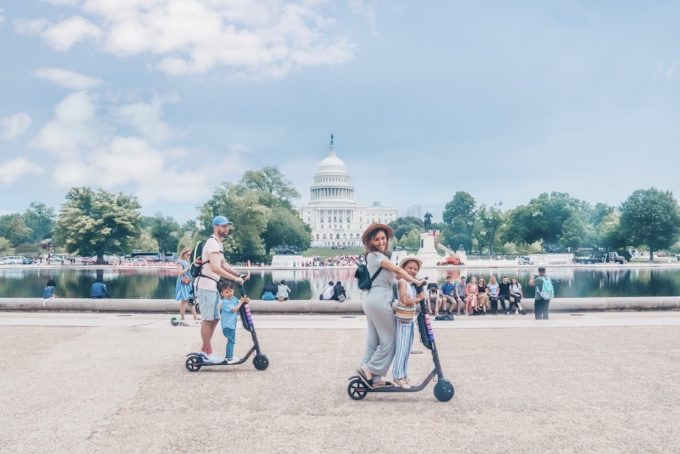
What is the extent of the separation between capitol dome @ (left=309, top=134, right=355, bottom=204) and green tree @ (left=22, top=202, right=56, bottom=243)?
79.3 m

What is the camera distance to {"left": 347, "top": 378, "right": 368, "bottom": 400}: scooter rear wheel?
6.82 meters

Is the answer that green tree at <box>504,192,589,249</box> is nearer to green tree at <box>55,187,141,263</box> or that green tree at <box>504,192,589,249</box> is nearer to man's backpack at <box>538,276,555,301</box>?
green tree at <box>55,187,141,263</box>

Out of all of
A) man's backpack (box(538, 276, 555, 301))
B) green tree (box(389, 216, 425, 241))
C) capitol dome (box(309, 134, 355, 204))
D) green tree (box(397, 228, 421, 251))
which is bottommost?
man's backpack (box(538, 276, 555, 301))

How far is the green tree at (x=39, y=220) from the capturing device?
156 m

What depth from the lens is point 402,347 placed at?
22.4 feet

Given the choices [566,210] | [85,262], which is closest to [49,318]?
[85,262]

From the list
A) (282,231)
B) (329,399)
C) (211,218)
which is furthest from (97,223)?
(329,399)

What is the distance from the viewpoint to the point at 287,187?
92.9 meters

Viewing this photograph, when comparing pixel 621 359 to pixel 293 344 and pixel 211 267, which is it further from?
pixel 211 267

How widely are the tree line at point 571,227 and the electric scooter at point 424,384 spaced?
83.8 m

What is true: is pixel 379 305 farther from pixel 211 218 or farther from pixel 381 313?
pixel 211 218

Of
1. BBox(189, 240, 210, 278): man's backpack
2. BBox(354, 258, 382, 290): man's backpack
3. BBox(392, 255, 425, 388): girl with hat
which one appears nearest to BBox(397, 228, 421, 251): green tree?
BBox(189, 240, 210, 278): man's backpack

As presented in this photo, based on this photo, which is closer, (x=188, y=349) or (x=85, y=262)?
(x=188, y=349)

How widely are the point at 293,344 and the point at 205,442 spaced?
5491 mm
